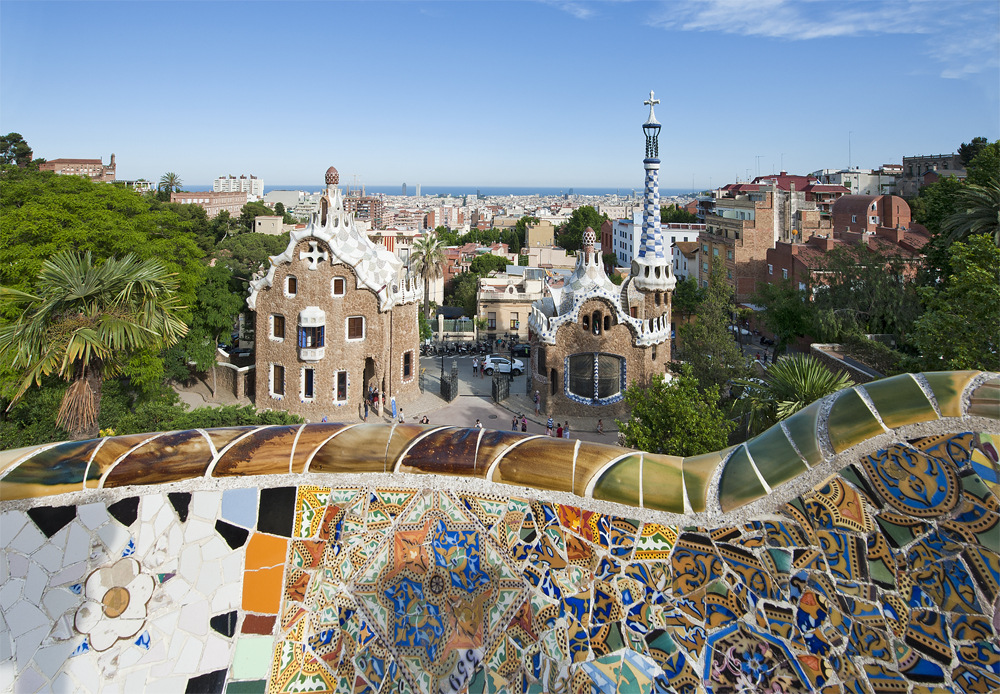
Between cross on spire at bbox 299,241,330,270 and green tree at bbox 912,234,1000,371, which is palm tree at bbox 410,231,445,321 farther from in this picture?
green tree at bbox 912,234,1000,371

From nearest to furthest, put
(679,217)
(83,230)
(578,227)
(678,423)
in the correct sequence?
(678,423) < (83,230) < (578,227) < (679,217)

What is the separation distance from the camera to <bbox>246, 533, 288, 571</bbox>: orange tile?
5809mm

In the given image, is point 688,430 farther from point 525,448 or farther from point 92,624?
point 92,624

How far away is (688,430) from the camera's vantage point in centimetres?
1531

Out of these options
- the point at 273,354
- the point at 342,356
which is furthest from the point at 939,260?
the point at 273,354

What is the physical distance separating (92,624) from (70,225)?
71.5 ft

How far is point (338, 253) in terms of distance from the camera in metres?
25.5

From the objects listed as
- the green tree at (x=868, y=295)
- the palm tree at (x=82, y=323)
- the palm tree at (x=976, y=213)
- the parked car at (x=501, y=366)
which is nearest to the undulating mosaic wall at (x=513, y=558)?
the palm tree at (x=82, y=323)

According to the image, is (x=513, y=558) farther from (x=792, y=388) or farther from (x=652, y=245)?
(x=652, y=245)

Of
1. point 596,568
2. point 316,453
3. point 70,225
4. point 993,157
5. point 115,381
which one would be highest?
point 993,157

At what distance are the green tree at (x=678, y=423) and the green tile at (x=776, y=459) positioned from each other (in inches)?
392

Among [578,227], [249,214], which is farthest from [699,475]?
[578,227]

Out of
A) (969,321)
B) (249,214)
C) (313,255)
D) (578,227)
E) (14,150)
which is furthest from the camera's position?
(578,227)

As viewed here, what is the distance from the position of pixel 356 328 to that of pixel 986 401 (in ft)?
77.1
